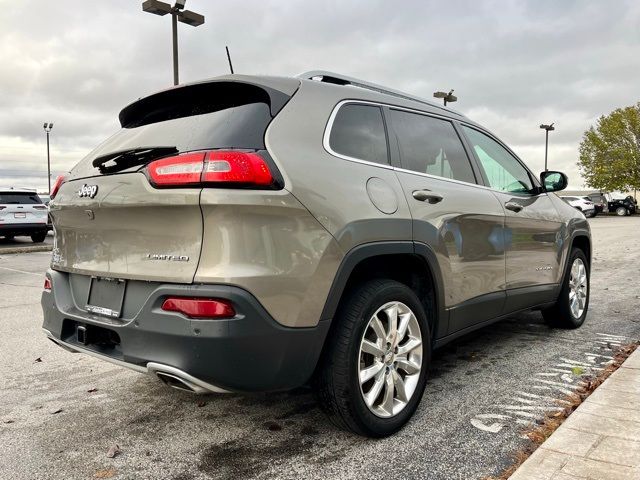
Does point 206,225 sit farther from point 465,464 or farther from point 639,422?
point 639,422

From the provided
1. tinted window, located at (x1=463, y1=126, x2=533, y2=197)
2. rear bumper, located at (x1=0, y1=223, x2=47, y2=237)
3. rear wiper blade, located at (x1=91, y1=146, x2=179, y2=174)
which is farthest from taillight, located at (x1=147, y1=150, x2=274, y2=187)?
rear bumper, located at (x1=0, y1=223, x2=47, y2=237)

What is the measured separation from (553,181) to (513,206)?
0.91 meters

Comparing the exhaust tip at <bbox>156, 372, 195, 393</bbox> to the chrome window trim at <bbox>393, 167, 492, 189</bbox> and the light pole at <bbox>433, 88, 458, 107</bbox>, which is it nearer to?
the chrome window trim at <bbox>393, 167, 492, 189</bbox>

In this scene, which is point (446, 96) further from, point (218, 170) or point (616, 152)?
point (616, 152)

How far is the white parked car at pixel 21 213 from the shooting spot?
658 inches

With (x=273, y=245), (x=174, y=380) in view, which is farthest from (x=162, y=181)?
(x=174, y=380)

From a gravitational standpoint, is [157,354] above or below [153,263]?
below

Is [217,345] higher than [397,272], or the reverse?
[397,272]

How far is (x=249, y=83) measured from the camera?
9.08 feet

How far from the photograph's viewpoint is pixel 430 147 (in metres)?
3.63

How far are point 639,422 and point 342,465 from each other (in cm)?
157

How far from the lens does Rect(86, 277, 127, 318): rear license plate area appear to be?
2.69 m

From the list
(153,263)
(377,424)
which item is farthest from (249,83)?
(377,424)

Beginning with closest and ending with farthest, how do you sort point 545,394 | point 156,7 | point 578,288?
point 545,394 → point 578,288 → point 156,7
